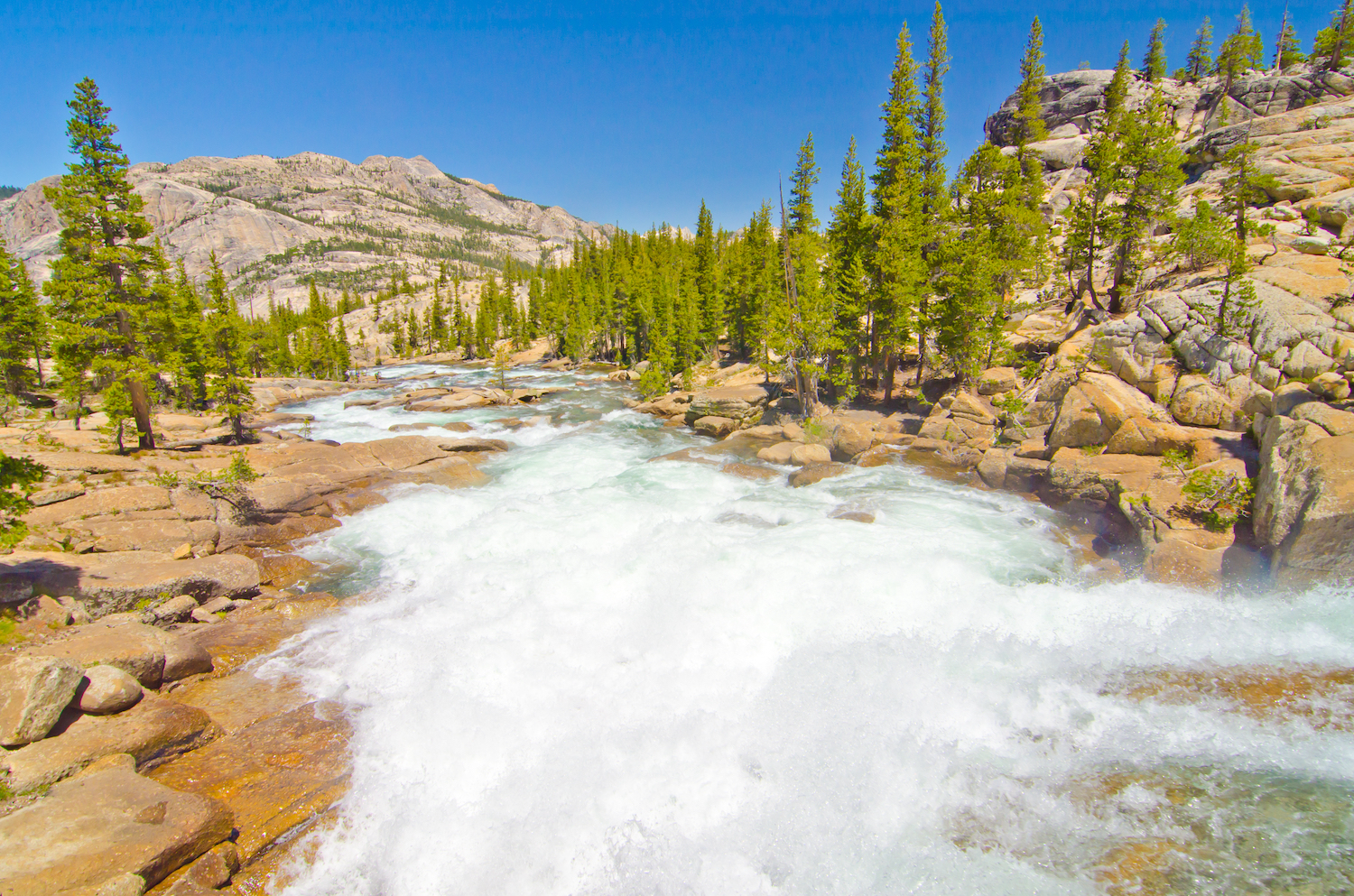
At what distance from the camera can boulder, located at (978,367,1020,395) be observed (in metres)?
24.2

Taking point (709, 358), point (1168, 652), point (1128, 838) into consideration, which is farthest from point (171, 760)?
point (709, 358)

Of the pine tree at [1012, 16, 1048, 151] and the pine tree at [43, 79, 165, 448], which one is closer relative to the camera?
the pine tree at [43, 79, 165, 448]

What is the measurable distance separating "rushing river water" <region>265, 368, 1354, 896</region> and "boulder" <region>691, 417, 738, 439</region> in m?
14.4

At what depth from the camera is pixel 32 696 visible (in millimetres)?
5898

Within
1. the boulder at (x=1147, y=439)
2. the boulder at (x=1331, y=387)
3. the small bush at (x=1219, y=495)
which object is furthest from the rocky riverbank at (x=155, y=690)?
the boulder at (x=1331, y=387)

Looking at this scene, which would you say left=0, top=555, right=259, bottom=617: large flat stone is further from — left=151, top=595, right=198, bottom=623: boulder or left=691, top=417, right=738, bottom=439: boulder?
left=691, top=417, right=738, bottom=439: boulder

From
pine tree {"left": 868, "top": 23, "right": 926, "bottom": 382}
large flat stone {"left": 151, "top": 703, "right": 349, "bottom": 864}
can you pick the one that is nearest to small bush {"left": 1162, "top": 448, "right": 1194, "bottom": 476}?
pine tree {"left": 868, "top": 23, "right": 926, "bottom": 382}

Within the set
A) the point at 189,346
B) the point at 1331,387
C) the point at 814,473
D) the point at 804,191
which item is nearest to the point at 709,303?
the point at 804,191

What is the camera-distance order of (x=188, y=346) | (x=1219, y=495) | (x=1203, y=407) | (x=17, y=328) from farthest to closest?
1. (x=17, y=328)
2. (x=188, y=346)
3. (x=1203, y=407)
4. (x=1219, y=495)

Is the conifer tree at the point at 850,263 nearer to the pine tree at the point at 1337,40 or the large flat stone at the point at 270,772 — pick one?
the large flat stone at the point at 270,772

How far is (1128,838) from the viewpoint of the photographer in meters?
5.52

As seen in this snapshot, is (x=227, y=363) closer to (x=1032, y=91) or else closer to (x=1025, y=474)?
(x=1025, y=474)

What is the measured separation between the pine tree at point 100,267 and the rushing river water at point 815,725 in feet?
47.3

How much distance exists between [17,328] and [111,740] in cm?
5120
